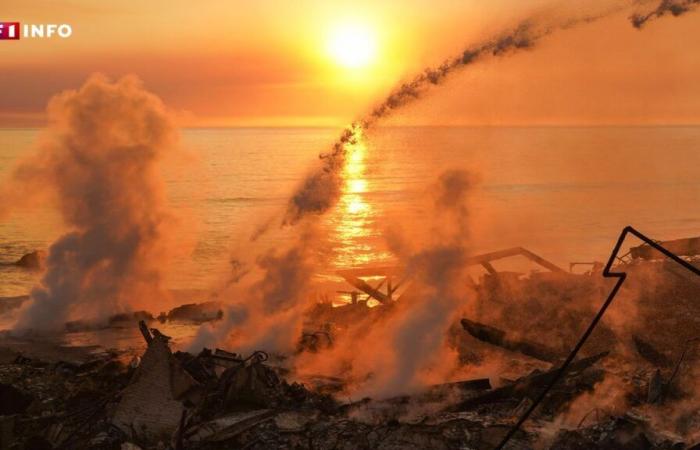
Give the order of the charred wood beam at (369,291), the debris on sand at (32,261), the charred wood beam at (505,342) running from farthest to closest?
the debris on sand at (32,261), the charred wood beam at (369,291), the charred wood beam at (505,342)

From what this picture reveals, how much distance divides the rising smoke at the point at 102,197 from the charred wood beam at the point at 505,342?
16961mm

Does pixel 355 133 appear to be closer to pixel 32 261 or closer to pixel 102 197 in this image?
pixel 102 197

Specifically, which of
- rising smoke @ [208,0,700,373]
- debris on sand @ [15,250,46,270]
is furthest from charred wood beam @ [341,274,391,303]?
debris on sand @ [15,250,46,270]

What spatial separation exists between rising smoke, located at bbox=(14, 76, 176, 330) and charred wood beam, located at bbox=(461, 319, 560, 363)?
16961 millimetres

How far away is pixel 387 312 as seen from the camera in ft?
92.8

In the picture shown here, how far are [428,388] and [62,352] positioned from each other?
606 inches

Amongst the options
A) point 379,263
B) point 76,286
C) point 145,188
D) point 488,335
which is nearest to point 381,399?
point 488,335

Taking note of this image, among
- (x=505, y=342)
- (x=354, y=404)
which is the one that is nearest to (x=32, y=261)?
(x=505, y=342)

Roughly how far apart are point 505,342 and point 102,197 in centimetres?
2250

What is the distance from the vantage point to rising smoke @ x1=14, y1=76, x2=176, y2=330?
36.8m

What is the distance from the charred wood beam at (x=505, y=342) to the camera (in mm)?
24734

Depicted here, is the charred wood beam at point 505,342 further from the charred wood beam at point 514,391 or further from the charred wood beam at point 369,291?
the charred wood beam at point 369,291

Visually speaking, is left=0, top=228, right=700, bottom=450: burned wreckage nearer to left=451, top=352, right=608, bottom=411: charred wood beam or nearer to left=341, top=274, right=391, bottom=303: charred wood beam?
left=451, top=352, right=608, bottom=411: charred wood beam

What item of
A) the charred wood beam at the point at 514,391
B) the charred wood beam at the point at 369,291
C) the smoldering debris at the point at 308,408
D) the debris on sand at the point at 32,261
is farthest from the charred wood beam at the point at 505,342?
the debris on sand at the point at 32,261
